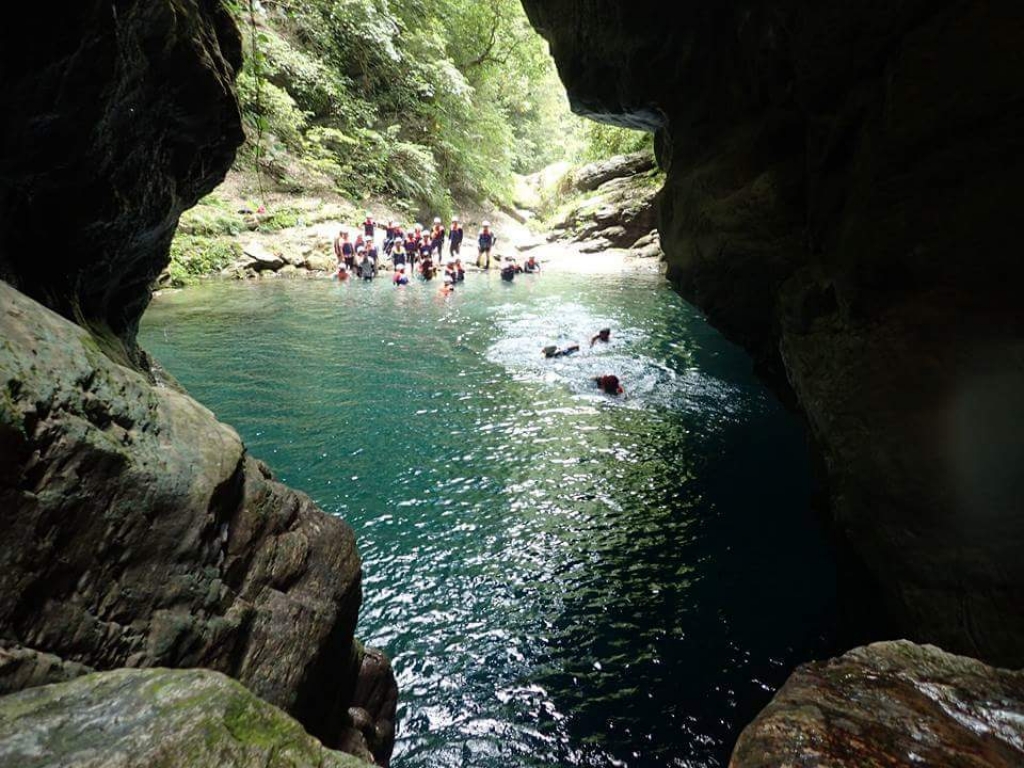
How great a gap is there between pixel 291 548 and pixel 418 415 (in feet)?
18.9

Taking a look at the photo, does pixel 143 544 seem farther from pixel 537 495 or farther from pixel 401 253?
pixel 401 253

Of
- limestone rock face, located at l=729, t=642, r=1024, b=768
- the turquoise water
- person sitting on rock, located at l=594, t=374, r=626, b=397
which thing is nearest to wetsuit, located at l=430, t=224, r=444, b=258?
the turquoise water

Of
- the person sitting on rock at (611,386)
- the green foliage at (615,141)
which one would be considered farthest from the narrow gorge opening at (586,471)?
the green foliage at (615,141)

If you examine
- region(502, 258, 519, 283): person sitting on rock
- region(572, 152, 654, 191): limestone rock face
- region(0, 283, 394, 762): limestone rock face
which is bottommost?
region(0, 283, 394, 762): limestone rock face

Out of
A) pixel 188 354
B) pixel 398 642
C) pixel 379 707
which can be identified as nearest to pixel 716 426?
pixel 398 642

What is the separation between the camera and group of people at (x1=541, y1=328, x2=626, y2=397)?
9.63 m

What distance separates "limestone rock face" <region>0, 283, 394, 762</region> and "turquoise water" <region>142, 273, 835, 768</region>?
4.78 feet

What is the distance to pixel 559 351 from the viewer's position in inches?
468

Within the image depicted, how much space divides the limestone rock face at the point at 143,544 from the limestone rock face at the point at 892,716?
200 centimetres

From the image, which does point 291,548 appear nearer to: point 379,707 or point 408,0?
point 379,707

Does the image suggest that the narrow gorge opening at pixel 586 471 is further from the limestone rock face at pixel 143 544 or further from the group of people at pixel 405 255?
the group of people at pixel 405 255

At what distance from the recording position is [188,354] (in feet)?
35.2

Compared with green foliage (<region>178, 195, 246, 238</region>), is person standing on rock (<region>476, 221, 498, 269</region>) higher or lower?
higher

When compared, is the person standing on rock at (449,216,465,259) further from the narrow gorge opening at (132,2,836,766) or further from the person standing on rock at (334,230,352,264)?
the narrow gorge opening at (132,2,836,766)
